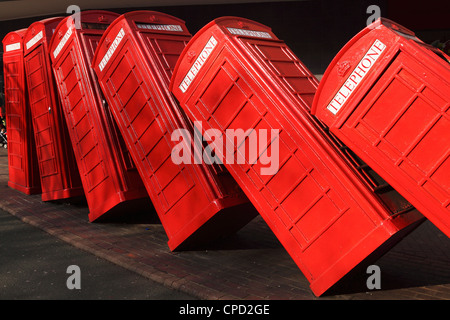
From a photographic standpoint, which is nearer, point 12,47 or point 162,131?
point 162,131

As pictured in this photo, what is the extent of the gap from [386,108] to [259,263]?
2.76 metres

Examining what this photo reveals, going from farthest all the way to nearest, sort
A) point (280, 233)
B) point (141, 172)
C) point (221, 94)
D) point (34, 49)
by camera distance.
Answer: point (34, 49) → point (141, 172) → point (221, 94) → point (280, 233)

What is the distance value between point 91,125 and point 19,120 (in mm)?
3058

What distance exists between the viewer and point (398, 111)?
14.7 ft

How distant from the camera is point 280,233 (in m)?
5.40

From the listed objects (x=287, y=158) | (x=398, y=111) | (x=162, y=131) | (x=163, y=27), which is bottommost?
(x=162, y=131)

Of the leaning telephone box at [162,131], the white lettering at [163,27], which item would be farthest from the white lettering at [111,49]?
the white lettering at [163,27]

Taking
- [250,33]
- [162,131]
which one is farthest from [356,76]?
[162,131]

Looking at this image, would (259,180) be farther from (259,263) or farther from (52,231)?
(52,231)

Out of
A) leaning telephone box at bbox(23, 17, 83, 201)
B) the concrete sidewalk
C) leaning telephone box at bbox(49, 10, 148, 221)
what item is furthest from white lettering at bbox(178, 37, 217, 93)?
leaning telephone box at bbox(23, 17, 83, 201)

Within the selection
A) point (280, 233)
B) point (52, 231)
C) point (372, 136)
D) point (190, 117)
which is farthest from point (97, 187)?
point (372, 136)

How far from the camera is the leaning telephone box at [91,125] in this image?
7625 millimetres

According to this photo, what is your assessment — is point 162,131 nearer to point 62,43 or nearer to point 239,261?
point 239,261

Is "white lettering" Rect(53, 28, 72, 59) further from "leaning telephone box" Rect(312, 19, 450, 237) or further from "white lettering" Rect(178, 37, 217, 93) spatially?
"leaning telephone box" Rect(312, 19, 450, 237)
